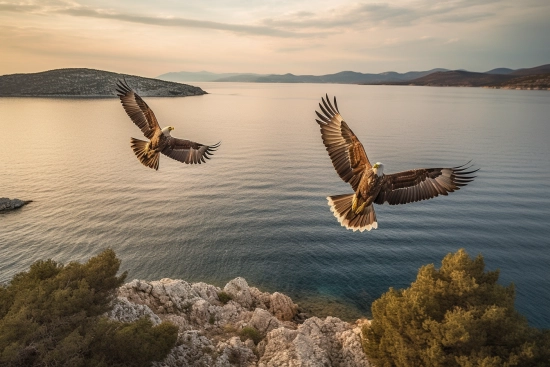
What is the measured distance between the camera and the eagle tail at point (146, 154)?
18.0 m

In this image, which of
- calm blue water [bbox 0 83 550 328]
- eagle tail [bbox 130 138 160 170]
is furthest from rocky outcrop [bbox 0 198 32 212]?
eagle tail [bbox 130 138 160 170]

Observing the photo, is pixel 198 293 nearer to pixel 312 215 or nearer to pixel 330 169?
pixel 312 215

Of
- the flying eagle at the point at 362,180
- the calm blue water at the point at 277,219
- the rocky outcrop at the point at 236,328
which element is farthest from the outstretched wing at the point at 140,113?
the calm blue water at the point at 277,219

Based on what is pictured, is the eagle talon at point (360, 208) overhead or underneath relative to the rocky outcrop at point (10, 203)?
overhead

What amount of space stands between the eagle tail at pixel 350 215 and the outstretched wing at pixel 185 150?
7.60 metres

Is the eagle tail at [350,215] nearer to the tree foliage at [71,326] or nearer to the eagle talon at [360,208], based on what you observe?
the eagle talon at [360,208]

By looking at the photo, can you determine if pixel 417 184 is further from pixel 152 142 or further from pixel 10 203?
pixel 10 203

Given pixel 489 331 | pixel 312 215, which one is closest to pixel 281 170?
pixel 312 215

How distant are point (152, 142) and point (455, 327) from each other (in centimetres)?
2076

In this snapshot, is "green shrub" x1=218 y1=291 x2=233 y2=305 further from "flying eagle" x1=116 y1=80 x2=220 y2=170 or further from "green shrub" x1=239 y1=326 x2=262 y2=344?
"flying eagle" x1=116 y1=80 x2=220 y2=170

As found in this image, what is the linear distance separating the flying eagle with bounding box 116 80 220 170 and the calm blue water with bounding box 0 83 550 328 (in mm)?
27248

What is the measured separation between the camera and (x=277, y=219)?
5934 centimetres

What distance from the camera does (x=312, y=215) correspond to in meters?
61.7

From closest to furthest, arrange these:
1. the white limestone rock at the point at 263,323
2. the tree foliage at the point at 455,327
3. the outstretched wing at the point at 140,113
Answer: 1. the outstretched wing at the point at 140,113
2. the tree foliage at the point at 455,327
3. the white limestone rock at the point at 263,323
